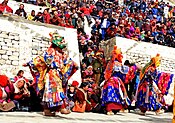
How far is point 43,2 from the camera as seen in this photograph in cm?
1702

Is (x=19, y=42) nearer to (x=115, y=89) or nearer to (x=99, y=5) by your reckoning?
(x=115, y=89)

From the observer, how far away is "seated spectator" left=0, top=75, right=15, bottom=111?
27.2ft

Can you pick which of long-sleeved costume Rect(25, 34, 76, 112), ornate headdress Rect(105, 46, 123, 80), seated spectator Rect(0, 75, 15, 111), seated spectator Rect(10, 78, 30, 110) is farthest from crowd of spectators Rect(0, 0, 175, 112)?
long-sleeved costume Rect(25, 34, 76, 112)

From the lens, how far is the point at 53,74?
24.4 ft

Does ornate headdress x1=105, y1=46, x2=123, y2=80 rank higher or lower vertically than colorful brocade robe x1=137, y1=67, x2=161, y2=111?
higher

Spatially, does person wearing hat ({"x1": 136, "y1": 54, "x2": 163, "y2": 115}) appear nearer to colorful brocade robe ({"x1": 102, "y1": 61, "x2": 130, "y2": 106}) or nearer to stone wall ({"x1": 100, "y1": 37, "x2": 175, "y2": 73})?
colorful brocade robe ({"x1": 102, "y1": 61, "x2": 130, "y2": 106})

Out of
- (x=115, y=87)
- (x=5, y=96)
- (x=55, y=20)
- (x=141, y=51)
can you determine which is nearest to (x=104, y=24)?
(x=141, y=51)

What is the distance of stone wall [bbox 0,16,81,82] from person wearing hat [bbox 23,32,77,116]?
12.8 ft

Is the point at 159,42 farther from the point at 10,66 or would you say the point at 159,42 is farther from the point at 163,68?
the point at 10,66

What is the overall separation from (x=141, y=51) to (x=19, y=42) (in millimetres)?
5188

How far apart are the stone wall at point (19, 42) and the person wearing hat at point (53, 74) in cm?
390

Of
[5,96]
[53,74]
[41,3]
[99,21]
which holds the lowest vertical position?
[5,96]

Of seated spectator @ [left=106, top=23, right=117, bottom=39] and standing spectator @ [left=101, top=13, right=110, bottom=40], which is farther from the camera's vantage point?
standing spectator @ [left=101, top=13, right=110, bottom=40]

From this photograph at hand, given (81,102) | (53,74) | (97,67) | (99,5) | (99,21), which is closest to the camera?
(53,74)
